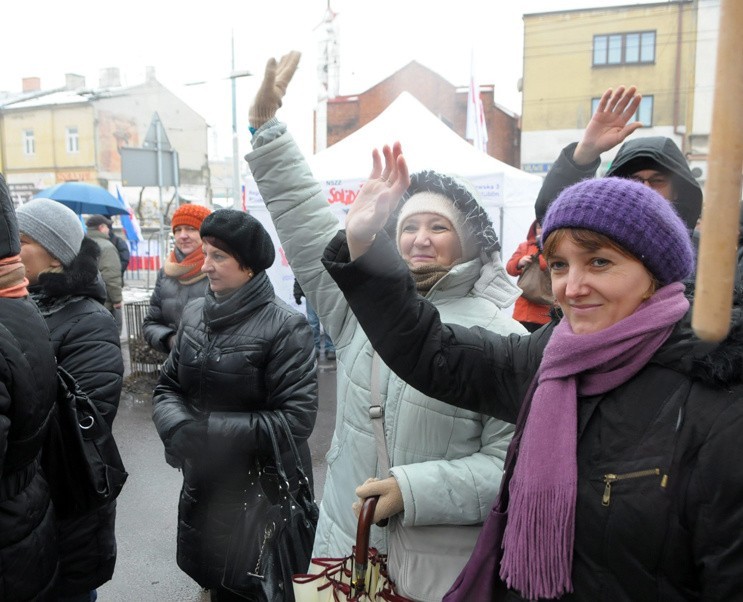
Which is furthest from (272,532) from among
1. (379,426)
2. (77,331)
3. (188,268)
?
(188,268)

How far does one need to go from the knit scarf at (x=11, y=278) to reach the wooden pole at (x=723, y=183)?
6.43 ft

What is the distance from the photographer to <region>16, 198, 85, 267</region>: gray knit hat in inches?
110

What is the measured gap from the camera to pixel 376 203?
4.68 feet

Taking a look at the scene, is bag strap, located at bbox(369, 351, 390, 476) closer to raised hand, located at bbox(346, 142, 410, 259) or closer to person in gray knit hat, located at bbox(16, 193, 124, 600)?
raised hand, located at bbox(346, 142, 410, 259)

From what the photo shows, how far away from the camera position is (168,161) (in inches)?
346

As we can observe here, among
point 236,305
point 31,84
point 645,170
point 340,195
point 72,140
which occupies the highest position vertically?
point 31,84

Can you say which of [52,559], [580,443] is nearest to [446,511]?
[580,443]

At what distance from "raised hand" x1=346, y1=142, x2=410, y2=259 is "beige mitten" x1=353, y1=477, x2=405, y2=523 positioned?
2.02 ft

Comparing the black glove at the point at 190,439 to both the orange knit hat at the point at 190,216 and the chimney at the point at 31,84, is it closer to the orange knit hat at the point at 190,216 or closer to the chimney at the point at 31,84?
the orange knit hat at the point at 190,216

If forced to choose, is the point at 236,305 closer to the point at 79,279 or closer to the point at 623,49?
the point at 79,279

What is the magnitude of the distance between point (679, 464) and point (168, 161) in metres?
8.66

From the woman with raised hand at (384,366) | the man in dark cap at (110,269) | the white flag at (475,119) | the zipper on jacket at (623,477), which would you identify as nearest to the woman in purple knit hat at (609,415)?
the zipper on jacket at (623,477)

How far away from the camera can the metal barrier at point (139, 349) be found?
754 centimetres

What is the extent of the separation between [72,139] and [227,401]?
44927 millimetres
